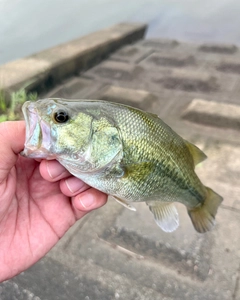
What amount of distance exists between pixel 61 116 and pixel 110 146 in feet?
0.84

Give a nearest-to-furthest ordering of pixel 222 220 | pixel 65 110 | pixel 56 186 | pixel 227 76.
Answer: pixel 65 110, pixel 56 186, pixel 222 220, pixel 227 76

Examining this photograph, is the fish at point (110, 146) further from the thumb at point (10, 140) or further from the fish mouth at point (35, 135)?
the thumb at point (10, 140)

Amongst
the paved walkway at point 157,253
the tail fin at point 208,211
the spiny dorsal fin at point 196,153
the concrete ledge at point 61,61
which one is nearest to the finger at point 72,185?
the spiny dorsal fin at point 196,153

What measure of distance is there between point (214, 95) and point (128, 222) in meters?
2.98

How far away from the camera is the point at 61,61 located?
5.56 meters

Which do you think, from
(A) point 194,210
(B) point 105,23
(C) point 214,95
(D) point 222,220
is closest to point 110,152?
(A) point 194,210

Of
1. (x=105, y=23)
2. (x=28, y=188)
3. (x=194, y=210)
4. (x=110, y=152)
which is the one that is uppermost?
(x=110, y=152)

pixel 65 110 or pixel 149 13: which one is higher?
pixel 65 110

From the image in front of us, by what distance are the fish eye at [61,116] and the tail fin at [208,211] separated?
1.05m

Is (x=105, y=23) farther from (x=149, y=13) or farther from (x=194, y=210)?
(x=194, y=210)

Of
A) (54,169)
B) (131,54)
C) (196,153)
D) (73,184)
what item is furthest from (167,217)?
(131,54)

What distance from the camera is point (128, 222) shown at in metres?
2.97

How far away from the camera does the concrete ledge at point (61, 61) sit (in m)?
4.81

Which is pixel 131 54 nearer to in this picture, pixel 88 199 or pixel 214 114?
pixel 214 114
